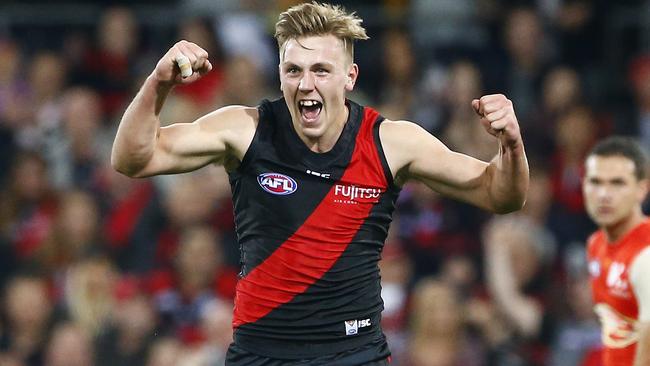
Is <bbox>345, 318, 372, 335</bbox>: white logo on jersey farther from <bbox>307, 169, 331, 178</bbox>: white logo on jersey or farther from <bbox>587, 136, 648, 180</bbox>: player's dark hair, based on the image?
<bbox>587, 136, 648, 180</bbox>: player's dark hair

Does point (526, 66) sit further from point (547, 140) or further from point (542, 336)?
point (542, 336)

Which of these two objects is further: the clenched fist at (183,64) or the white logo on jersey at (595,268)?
the white logo on jersey at (595,268)

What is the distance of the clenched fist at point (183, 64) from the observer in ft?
15.7

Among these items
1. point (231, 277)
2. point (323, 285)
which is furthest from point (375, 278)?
point (231, 277)

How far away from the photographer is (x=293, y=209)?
16.9 ft

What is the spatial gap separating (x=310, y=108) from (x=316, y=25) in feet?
1.06

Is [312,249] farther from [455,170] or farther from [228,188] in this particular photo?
[228,188]

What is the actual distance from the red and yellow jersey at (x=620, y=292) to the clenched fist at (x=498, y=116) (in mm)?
1503

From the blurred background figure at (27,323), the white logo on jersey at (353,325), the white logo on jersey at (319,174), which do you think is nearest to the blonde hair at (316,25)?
the white logo on jersey at (319,174)

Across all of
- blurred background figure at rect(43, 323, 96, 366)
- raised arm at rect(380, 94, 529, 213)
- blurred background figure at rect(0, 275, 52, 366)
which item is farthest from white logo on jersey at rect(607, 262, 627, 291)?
blurred background figure at rect(0, 275, 52, 366)

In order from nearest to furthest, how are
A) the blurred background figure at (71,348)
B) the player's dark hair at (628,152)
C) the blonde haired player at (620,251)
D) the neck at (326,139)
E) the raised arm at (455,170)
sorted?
the raised arm at (455,170) → the neck at (326,139) → the blonde haired player at (620,251) → the player's dark hair at (628,152) → the blurred background figure at (71,348)

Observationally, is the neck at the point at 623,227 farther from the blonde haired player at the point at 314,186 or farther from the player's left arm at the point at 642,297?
the blonde haired player at the point at 314,186

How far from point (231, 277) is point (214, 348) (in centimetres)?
84

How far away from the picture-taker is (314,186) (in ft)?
17.0
